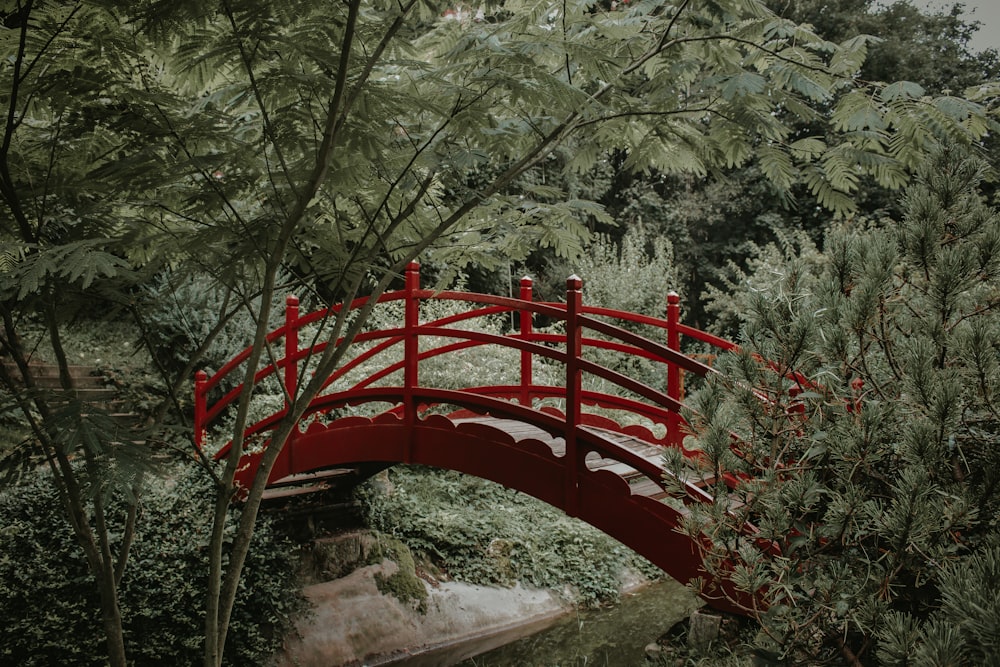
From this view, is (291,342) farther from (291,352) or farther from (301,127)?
(301,127)

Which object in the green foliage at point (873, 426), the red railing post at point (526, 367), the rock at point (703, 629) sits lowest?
the rock at point (703, 629)

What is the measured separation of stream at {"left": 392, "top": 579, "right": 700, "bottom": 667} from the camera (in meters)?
5.95

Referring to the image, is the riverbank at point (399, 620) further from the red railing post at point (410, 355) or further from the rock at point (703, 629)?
the rock at point (703, 629)

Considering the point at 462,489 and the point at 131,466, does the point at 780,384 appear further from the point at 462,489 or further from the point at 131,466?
the point at 462,489

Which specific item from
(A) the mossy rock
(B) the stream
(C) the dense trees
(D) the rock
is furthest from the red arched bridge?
(B) the stream

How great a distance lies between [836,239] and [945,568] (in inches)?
39.0

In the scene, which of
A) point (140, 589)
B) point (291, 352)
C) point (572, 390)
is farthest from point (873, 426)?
point (140, 589)

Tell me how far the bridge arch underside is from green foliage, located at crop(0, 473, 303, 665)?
0.77 meters

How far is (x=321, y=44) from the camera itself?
2.83 meters

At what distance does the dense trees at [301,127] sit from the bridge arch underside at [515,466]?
1405 mm

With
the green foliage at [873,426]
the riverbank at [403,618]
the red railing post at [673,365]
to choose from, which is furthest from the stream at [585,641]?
the green foliage at [873,426]

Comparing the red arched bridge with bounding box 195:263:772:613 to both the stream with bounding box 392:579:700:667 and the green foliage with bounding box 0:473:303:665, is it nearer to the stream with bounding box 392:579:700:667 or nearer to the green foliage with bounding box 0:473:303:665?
the green foliage with bounding box 0:473:303:665

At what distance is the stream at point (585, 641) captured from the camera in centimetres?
595

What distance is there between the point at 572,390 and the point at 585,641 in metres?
3.53
